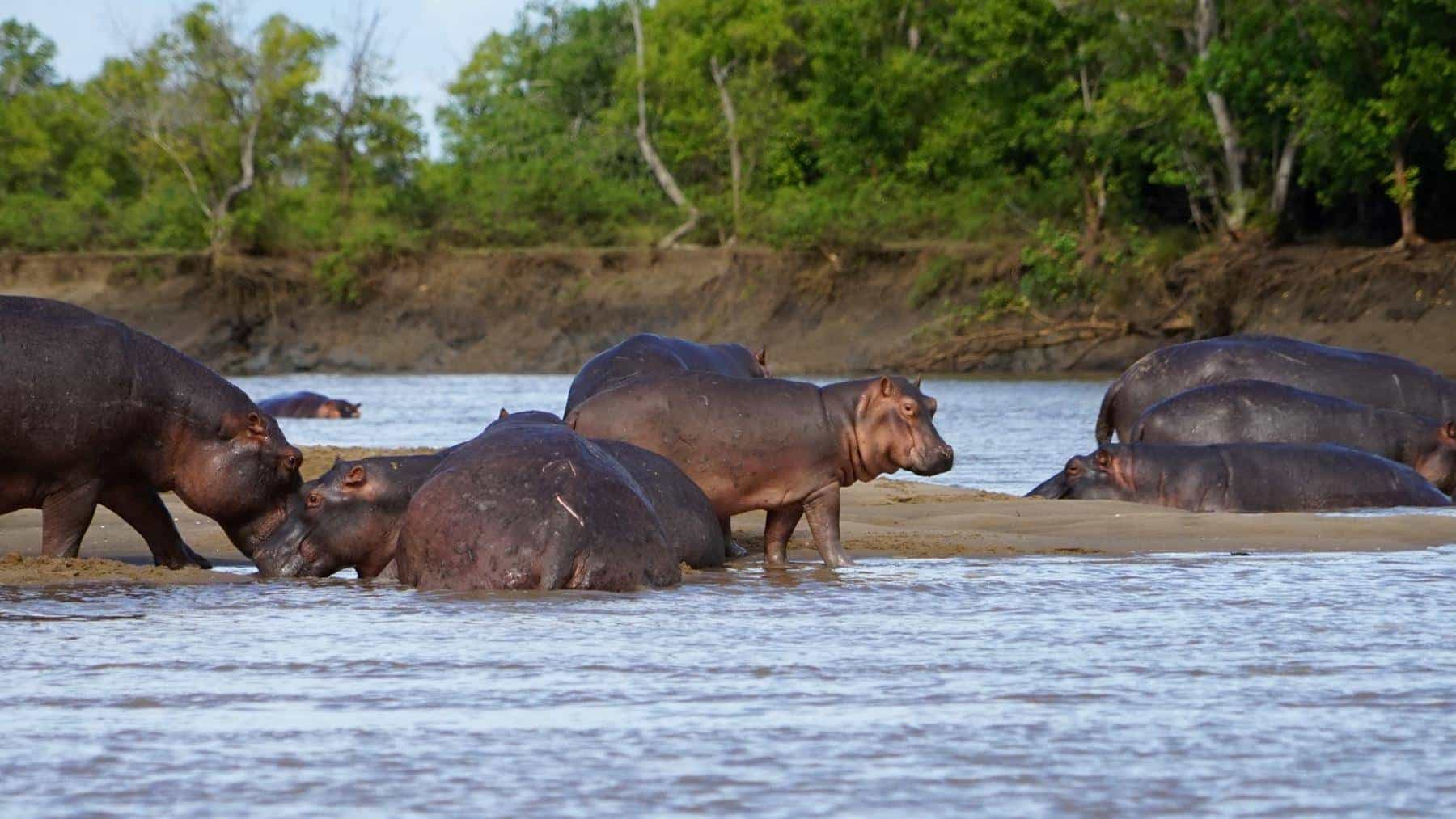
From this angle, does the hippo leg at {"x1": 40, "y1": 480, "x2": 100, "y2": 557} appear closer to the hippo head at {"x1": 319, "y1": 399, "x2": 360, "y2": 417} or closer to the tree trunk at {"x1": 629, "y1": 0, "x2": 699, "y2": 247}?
the hippo head at {"x1": 319, "y1": 399, "x2": 360, "y2": 417}

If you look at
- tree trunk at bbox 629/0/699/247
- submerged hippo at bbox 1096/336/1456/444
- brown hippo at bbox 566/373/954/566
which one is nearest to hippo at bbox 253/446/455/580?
brown hippo at bbox 566/373/954/566

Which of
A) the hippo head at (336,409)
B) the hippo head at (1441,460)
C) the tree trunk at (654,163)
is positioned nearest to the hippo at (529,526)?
the hippo head at (1441,460)

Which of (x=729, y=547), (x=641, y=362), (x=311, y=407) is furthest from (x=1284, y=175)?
(x=729, y=547)

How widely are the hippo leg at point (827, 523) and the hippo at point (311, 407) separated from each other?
15956 mm

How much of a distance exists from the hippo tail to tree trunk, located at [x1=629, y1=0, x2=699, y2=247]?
29740mm

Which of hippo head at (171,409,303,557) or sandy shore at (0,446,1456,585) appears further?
sandy shore at (0,446,1456,585)

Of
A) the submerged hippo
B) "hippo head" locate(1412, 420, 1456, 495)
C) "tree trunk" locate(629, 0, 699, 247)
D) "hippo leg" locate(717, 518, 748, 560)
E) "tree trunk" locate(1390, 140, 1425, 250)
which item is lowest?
"hippo leg" locate(717, 518, 748, 560)

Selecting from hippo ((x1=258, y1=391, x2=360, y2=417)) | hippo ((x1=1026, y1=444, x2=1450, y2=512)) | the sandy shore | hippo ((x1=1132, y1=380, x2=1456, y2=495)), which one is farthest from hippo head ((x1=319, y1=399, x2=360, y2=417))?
hippo ((x1=1026, y1=444, x2=1450, y2=512))

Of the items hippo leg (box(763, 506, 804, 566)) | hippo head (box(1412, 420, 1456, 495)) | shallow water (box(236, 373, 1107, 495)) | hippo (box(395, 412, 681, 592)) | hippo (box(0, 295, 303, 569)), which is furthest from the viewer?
shallow water (box(236, 373, 1107, 495))

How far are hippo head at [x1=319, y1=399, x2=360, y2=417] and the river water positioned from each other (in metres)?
16.5

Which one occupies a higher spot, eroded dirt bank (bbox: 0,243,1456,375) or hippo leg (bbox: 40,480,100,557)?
eroded dirt bank (bbox: 0,243,1456,375)

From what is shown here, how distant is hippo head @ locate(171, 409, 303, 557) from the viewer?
7562mm

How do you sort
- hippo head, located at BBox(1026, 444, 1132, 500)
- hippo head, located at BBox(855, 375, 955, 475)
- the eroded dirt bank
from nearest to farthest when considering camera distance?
hippo head, located at BBox(855, 375, 955, 475)
hippo head, located at BBox(1026, 444, 1132, 500)
the eroded dirt bank

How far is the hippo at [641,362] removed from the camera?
999cm
